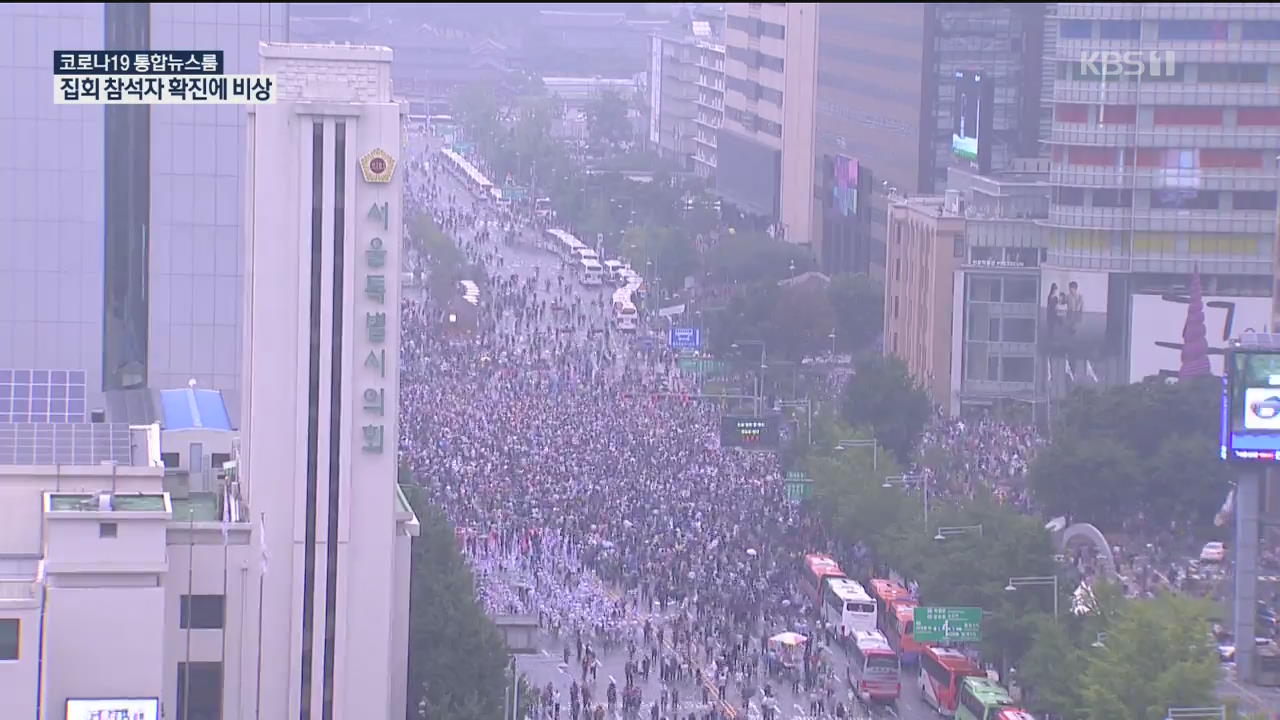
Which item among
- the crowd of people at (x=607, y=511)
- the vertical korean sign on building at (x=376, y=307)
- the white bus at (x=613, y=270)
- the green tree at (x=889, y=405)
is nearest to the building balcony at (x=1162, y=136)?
the green tree at (x=889, y=405)

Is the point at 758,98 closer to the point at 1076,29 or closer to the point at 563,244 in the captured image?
the point at 563,244

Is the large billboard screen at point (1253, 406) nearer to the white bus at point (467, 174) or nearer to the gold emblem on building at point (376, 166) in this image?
the gold emblem on building at point (376, 166)

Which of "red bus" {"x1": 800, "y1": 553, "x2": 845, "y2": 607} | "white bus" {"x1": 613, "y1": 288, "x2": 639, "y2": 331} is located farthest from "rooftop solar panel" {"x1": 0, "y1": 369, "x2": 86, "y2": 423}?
"white bus" {"x1": 613, "y1": 288, "x2": 639, "y2": 331}

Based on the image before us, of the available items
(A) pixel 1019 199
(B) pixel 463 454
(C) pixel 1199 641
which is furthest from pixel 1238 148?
(C) pixel 1199 641

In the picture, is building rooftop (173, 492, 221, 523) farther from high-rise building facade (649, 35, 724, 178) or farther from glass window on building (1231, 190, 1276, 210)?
high-rise building facade (649, 35, 724, 178)

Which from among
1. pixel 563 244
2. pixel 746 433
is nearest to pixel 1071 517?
pixel 746 433

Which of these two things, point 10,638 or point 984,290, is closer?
point 10,638

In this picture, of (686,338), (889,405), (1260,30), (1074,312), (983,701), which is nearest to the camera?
(983,701)
